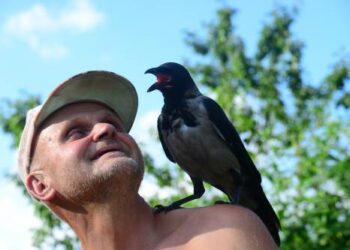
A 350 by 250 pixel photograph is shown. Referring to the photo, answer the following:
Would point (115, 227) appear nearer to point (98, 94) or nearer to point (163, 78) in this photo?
point (98, 94)

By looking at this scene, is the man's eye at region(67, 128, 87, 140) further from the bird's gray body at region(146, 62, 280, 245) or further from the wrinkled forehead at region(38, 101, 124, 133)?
the bird's gray body at region(146, 62, 280, 245)

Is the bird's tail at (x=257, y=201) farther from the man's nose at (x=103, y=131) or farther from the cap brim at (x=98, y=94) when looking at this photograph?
the man's nose at (x=103, y=131)

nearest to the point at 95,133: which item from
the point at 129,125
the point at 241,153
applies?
the point at 129,125

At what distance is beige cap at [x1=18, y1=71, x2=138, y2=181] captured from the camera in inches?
117

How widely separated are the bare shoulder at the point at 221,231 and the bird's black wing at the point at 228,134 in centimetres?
84

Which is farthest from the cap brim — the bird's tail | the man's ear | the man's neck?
the bird's tail

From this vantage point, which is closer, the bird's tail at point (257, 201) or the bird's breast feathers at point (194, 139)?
the bird's breast feathers at point (194, 139)

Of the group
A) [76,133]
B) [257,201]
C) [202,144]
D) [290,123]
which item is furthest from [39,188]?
[290,123]

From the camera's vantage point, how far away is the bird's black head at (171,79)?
3.58 m

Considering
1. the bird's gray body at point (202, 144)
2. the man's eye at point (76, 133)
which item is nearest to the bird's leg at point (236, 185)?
the bird's gray body at point (202, 144)

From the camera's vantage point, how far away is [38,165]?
118 inches

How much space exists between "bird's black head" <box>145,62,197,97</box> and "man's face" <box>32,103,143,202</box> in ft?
1.93

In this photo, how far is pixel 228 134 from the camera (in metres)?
3.74

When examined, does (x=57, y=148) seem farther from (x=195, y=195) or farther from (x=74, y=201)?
(x=195, y=195)
